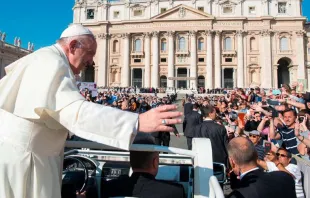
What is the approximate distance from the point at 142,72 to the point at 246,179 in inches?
1757

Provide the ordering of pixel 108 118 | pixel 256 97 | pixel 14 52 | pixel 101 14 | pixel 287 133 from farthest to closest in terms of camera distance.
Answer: pixel 101 14 → pixel 14 52 → pixel 256 97 → pixel 287 133 → pixel 108 118

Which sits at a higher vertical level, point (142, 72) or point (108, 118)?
point (142, 72)

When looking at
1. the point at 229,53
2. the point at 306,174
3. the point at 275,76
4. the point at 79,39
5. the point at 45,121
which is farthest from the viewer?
the point at 229,53

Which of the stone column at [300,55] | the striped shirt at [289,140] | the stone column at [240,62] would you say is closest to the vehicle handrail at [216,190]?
the striped shirt at [289,140]

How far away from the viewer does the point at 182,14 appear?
4519 cm

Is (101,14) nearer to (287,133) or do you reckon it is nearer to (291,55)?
(291,55)

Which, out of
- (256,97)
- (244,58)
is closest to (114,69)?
(244,58)

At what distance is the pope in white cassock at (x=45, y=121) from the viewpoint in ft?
4.01

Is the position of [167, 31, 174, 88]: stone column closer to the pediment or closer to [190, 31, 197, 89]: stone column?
the pediment

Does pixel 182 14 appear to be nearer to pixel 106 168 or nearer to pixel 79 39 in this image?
pixel 106 168

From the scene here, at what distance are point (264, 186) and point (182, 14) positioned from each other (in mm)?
46015

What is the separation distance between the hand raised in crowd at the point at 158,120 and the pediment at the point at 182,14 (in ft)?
151

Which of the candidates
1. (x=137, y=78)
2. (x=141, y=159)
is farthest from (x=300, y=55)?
(x=141, y=159)

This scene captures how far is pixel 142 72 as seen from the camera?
4644 cm
